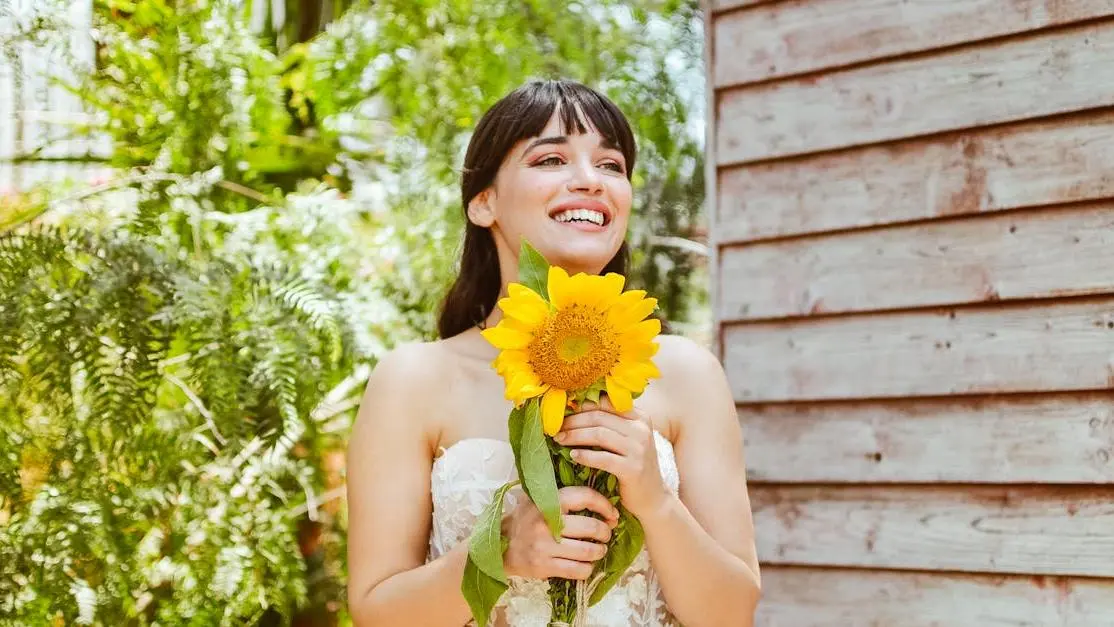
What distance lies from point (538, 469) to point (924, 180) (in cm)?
137

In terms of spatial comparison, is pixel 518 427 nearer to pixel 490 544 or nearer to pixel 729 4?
pixel 490 544

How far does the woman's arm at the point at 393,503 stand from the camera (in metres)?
1.51

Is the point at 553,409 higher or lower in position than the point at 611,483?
higher

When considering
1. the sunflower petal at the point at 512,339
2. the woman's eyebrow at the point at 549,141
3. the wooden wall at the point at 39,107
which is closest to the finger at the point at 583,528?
the sunflower petal at the point at 512,339

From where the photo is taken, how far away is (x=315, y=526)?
3.20 meters

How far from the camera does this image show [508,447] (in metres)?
1.67

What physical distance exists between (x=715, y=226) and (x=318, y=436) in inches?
48.8

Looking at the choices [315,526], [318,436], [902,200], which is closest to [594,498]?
[902,200]

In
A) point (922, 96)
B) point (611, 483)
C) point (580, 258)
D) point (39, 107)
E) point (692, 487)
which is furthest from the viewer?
point (39, 107)

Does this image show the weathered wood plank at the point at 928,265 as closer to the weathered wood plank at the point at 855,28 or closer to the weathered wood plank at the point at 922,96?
the weathered wood plank at the point at 922,96

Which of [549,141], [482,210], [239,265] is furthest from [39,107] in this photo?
Answer: [549,141]

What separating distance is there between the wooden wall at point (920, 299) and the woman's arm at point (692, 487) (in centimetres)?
63

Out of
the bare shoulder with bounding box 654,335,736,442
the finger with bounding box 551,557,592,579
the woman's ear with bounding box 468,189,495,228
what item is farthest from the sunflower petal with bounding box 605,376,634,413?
the woman's ear with bounding box 468,189,495,228

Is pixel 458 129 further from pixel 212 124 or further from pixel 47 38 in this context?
pixel 47 38
